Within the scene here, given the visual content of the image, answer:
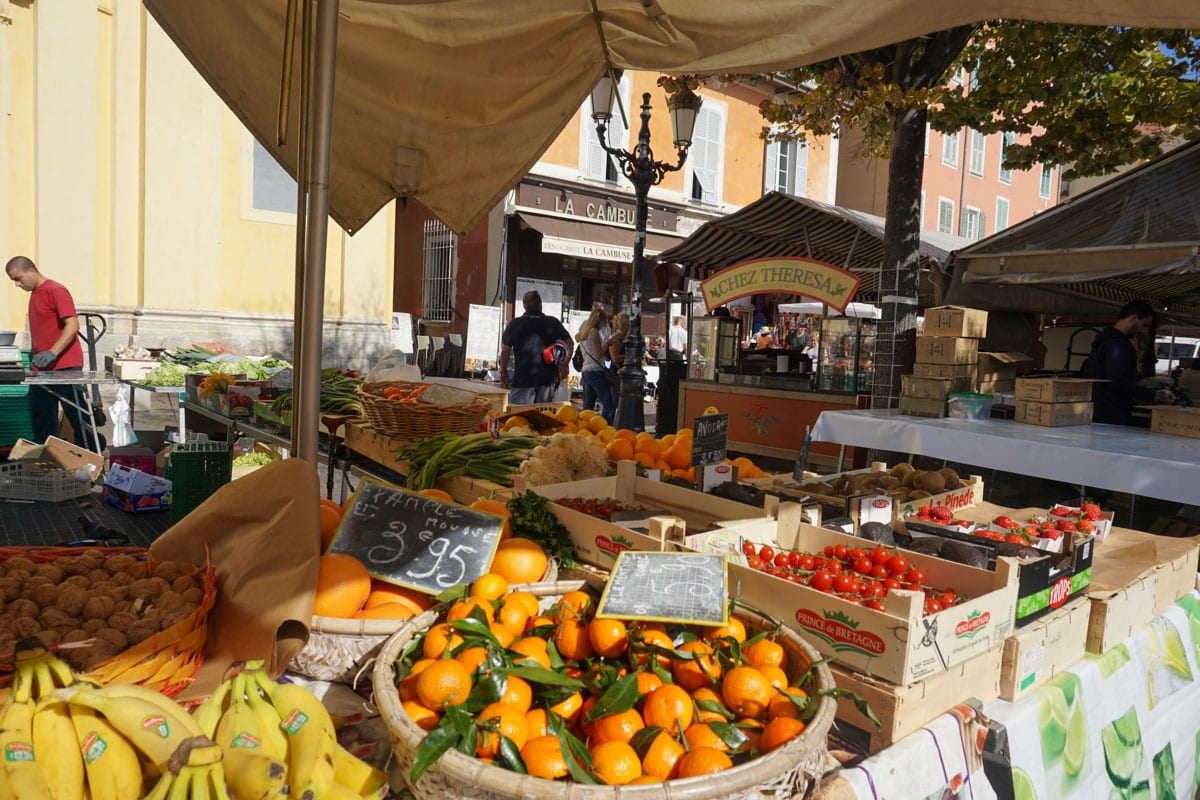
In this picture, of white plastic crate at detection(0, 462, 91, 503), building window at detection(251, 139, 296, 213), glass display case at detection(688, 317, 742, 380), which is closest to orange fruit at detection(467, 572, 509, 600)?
white plastic crate at detection(0, 462, 91, 503)

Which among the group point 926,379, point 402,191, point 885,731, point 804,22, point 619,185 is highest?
point 619,185

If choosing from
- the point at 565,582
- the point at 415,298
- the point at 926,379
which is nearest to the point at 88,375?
the point at 565,582

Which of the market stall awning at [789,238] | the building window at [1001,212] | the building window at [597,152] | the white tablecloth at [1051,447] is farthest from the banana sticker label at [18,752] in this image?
the building window at [1001,212]

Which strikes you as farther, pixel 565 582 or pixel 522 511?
pixel 522 511

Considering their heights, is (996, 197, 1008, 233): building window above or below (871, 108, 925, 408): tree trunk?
above

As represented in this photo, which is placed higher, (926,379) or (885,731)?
(926,379)

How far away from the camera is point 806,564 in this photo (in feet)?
7.55

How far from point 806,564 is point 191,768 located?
1.69m

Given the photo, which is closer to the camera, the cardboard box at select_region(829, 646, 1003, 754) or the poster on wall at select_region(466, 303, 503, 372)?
the cardboard box at select_region(829, 646, 1003, 754)

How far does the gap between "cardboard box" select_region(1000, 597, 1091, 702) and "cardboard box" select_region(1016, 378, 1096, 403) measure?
420 centimetres

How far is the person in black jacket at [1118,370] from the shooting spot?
659 centimetres

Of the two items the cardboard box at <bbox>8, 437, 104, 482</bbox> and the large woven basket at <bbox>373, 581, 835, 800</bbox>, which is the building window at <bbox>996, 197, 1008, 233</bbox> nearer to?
the cardboard box at <bbox>8, 437, 104, 482</bbox>

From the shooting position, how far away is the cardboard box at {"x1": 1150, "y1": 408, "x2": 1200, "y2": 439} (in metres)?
5.59

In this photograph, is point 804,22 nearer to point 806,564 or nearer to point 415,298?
point 806,564
